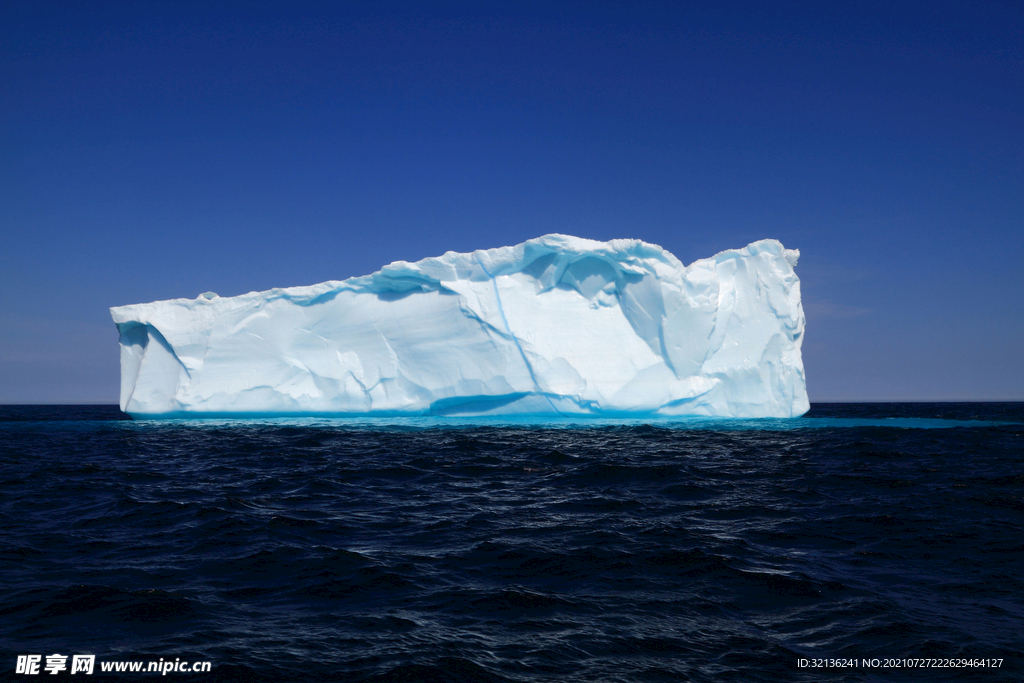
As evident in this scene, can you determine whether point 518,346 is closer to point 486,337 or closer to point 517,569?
point 486,337

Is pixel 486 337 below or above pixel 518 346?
above

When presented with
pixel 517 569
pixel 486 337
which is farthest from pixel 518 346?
pixel 517 569

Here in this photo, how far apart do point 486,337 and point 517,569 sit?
1122 cm

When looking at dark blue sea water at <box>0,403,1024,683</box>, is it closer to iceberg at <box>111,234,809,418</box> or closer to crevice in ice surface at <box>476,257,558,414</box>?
crevice in ice surface at <box>476,257,558,414</box>

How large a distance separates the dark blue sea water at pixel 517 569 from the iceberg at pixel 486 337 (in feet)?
24.1

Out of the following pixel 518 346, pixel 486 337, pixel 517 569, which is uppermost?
pixel 486 337

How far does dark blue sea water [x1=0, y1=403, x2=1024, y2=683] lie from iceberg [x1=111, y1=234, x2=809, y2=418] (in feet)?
24.1

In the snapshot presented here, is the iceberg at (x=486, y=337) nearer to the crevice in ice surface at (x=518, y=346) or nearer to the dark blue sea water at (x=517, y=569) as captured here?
the crevice in ice surface at (x=518, y=346)

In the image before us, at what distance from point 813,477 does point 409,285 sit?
11.2m

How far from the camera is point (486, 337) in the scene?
15.1 meters

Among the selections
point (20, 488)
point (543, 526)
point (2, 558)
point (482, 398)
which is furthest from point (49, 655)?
point (482, 398)

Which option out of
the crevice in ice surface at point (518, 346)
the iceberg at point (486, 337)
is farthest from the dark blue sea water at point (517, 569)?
the iceberg at point (486, 337)

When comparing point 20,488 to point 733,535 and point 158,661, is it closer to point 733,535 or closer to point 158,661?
point 158,661

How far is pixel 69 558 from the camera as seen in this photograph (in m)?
4.20
